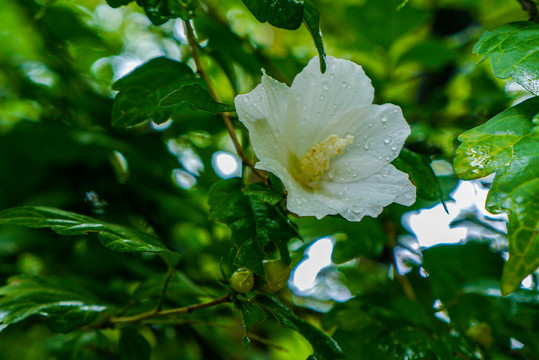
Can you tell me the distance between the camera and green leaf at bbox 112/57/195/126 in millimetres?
878

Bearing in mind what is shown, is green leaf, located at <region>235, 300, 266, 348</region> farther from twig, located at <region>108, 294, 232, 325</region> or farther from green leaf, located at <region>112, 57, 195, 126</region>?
green leaf, located at <region>112, 57, 195, 126</region>

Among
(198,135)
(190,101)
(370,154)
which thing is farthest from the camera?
(198,135)

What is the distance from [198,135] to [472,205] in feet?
3.40

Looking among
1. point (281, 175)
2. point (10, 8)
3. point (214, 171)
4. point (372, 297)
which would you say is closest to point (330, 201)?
point (281, 175)

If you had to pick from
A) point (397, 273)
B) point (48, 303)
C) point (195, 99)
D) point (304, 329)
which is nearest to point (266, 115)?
point (195, 99)

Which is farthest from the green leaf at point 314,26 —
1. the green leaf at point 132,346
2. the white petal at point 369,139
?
the green leaf at point 132,346

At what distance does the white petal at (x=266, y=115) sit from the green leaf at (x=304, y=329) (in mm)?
249

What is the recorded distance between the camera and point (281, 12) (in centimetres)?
72

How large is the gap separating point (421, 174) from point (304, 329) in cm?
38

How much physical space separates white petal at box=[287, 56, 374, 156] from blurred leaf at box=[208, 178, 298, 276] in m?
0.18

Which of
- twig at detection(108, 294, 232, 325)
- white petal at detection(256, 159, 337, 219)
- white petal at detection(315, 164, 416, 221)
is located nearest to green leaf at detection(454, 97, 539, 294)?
white petal at detection(315, 164, 416, 221)

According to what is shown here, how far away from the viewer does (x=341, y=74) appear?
2.85ft

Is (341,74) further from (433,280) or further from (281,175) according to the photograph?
(433,280)

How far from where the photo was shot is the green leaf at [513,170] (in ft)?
1.88
